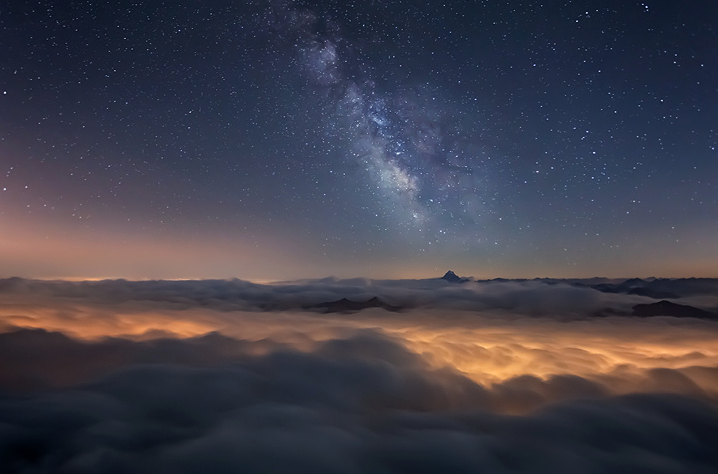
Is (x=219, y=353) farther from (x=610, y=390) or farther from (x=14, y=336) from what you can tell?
(x=610, y=390)

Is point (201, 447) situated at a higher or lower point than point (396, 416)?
higher

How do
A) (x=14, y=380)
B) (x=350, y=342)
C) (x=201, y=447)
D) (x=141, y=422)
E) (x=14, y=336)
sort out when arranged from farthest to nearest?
1. (x=350, y=342)
2. (x=14, y=336)
3. (x=14, y=380)
4. (x=141, y=422)
5. (x=201, y=447)

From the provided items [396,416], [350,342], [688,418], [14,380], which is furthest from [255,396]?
[688,418]

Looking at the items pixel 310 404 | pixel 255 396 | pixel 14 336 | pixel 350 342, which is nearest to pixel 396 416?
pixel 310 404

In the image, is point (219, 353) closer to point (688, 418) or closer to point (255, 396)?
point (255, 396)

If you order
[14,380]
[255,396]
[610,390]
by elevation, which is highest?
[14,380]

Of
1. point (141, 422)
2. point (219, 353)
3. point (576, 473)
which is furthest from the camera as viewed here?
point (219, 353)

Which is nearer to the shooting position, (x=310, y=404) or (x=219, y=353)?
(x=310, y=404)

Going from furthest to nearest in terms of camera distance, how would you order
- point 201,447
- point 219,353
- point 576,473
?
point 219,353, point 576,473, point 201,447

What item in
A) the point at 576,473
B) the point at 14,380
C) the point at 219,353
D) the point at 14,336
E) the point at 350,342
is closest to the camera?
the point at 576,473
